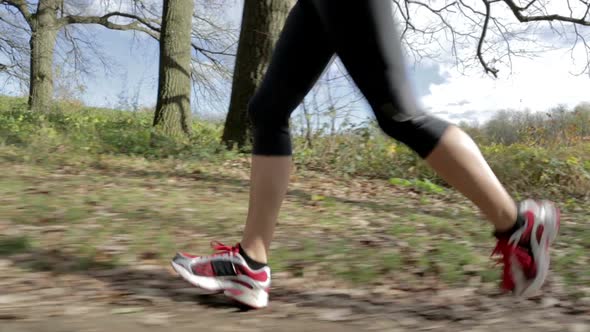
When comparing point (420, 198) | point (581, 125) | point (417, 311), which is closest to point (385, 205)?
point (420, 198)

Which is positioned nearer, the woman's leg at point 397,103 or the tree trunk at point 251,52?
the woman's leg at point 397,103

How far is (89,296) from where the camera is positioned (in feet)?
7.52

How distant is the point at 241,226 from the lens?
3793 millimetres

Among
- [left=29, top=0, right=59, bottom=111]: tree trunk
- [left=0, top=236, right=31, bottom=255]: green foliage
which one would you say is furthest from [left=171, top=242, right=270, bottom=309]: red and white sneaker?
[left=29, top=0, right=59, bottom=111]: tree trunk

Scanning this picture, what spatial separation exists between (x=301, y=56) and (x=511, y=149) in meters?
6.92

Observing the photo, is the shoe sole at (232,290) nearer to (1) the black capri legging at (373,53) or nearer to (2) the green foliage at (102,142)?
(1) the black capri legging at (373,53)

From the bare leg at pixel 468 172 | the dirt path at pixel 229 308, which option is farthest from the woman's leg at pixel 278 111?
the bare leg at pixel 468 172

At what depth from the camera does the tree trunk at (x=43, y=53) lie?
1468 cm

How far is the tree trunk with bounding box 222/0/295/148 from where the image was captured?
25.2 feet

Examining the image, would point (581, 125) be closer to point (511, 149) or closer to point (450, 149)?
point (511, 149)

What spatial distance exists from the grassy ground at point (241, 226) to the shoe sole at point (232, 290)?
0.59 m

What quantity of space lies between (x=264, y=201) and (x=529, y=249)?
1.03 meters

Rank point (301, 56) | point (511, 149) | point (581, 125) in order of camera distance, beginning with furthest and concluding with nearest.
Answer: point (581, 125) < point (511, 149) < point (301, 56)

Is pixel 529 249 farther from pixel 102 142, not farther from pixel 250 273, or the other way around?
pixel 102 142
